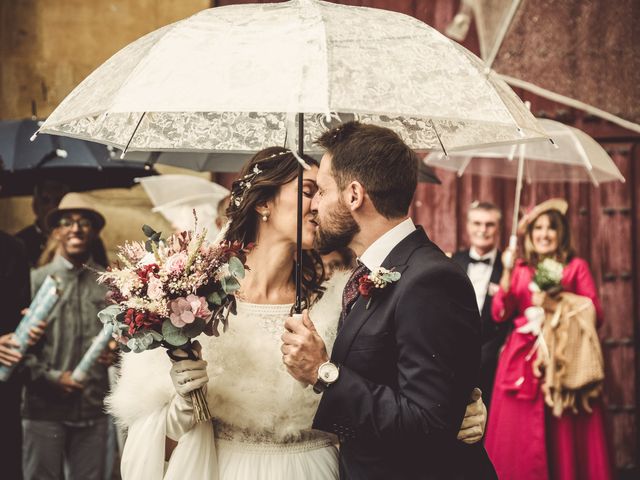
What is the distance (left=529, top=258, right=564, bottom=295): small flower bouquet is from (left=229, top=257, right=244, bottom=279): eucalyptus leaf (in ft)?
12.3

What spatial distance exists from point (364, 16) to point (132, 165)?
11.8 ft

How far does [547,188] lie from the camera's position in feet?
23.5

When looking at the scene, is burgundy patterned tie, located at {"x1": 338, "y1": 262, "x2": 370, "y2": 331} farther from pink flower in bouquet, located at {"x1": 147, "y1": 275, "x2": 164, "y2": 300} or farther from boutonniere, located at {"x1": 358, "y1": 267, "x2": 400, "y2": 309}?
pink flower in bouquet, located at {"x1": 147, "y1": 275, "x2": 164, "y2": 300}

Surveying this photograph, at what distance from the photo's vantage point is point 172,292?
2.61 m

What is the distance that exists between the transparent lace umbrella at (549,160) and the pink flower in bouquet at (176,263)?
2.56 metres

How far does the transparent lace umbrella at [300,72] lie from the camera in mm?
2250

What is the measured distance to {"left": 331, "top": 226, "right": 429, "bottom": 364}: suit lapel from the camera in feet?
8.56

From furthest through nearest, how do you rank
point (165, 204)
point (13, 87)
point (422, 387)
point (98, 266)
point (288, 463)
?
point (13, 87) → point (165, 204) → point (98, 266) → point (288, 463) → point (422, 387)

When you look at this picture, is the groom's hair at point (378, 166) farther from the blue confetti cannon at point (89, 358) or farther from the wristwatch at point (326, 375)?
the blue confetti cannon at point (89, 358)

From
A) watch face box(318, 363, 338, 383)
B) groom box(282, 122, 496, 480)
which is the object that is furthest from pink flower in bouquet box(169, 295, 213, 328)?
watch face box(318, 363, 338, 383)

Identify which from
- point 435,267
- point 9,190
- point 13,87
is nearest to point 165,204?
point 9,190

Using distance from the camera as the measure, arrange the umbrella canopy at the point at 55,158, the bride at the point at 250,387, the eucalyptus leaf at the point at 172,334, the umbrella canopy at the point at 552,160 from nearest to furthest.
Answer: the eucalyptus leaf at the point at 172,334 → the bride at the point at 250,387 → the umbrella canopy at the point at 552,160 → the umbrella canopy at the point at 55,158

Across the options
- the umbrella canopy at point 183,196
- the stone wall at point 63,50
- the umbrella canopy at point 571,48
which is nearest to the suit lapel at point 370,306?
the umbrella canopy at point 571,48

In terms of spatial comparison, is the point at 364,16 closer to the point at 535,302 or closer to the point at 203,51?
the point at 203,51
